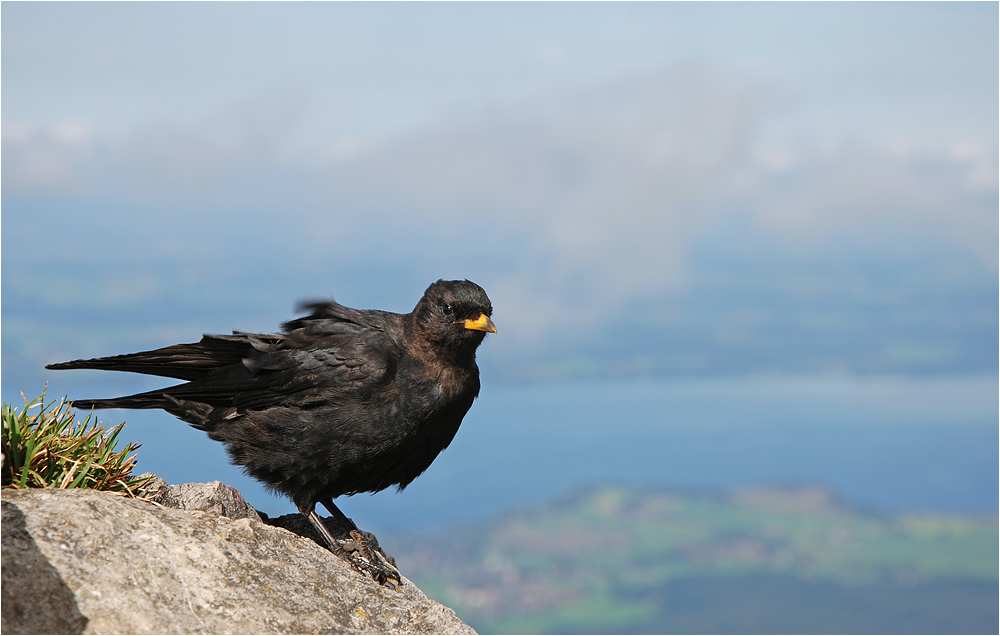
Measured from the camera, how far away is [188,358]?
8.46m

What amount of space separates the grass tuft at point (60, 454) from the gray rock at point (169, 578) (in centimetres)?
37

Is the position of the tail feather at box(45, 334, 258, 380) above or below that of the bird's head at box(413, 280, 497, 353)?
below

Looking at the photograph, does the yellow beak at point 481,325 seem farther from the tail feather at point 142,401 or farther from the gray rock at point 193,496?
the tail feather at point 142,401

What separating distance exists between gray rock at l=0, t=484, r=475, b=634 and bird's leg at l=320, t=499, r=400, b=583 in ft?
2.67

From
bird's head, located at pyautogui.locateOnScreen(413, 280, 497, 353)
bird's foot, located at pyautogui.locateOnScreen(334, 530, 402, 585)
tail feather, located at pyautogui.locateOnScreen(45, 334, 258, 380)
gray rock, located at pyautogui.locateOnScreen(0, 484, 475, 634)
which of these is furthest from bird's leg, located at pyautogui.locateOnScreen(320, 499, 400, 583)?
bird's head, located at pyautogui.locateOnScreen(413, 280, 497, 353)

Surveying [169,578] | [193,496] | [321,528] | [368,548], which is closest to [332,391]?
[321,528]

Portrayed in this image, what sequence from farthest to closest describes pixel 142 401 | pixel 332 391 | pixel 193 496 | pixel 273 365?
pixel 142 401
pixel 273 365
pixel 332 391
pixel 193 496

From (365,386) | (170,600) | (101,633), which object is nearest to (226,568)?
(170,600)

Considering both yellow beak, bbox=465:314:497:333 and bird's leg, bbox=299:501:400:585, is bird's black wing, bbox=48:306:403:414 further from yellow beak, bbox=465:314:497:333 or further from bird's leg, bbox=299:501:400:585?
bird's leg, bbox=299:501:400:585

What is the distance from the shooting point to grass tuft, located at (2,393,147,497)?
6.69 metres

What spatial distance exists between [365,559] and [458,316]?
2469mm

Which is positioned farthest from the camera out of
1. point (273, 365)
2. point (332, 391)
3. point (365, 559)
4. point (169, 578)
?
point (273, 365)

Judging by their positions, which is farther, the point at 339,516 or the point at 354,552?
the point at 339,516

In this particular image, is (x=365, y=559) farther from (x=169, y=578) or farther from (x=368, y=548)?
(x=169, y=578)
